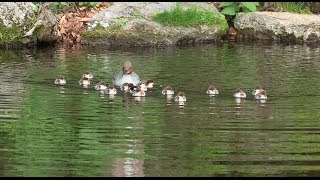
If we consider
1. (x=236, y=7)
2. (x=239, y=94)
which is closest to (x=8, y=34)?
(x=236, y=7)

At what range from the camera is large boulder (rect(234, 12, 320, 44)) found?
30.1 m

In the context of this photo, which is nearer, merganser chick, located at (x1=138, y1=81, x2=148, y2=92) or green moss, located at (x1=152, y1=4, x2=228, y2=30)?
merganser chick, located at (x1=138, y1=81, x2=148, y2=92)

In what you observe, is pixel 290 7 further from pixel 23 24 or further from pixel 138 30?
pixel 23 24

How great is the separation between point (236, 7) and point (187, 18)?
2.60 meters

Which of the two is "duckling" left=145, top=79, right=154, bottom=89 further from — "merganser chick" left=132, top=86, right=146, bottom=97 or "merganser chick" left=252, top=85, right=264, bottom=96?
"merganser chick" left=252, top=85, right=264, bottom=96

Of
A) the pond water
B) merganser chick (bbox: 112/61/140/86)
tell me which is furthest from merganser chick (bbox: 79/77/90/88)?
merganser chick (bbox: 112/61/140/86)

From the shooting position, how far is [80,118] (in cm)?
1569

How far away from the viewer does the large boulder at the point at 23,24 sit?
91.8ft

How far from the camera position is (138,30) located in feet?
95.8

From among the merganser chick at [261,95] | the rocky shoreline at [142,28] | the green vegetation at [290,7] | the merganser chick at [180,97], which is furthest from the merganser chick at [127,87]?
the green vegetation at [290,7]

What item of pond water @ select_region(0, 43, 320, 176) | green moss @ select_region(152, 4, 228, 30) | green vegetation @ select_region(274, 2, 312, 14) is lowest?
pond water @ select_region(0, 43, 320, 176)

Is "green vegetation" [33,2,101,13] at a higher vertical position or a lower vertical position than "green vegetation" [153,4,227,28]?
higher

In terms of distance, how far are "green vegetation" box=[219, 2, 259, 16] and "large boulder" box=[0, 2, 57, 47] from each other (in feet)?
21.7

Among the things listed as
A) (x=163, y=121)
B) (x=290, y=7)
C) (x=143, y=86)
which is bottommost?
(x=163, y=121)
